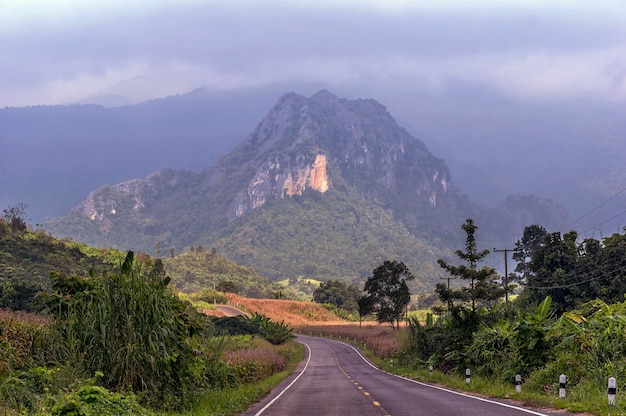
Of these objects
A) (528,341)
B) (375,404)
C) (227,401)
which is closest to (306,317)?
(528,341)

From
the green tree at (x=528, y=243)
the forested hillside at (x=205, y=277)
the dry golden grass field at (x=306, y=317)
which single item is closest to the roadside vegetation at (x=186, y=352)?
the green tree at (x=528, y=243)

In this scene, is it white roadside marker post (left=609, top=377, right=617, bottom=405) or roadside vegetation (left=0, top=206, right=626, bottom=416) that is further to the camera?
white roadside marker post (left=609, top=377, right=617, bottom=405)

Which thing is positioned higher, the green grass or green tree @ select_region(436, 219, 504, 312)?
green tree @ select_region(436, 219, 504, 312)

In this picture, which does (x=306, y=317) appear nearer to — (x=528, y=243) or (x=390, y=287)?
(x=528, y=243)

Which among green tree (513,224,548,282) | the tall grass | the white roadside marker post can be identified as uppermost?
green tree (513,224,548,282)

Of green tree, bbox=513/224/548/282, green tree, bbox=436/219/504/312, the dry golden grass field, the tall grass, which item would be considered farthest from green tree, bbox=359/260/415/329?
the tall grass

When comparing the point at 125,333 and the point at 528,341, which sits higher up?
the point at 125,333

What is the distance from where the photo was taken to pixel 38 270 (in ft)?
245

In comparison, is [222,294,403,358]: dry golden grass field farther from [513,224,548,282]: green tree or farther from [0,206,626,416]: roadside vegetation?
[0,206,626,416]: roadside vegetation

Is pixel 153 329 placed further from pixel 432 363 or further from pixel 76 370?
pixel 432 363

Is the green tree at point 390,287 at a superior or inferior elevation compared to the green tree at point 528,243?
inferior

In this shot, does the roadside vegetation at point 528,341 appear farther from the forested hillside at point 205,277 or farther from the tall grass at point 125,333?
the forested hillside at point 205,277

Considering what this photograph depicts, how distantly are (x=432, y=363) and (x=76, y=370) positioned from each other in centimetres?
2555

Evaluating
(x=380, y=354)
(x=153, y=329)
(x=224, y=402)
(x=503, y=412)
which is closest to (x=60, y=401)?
(x=153, y=329)
